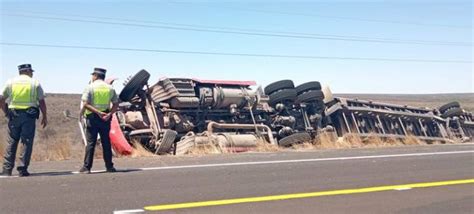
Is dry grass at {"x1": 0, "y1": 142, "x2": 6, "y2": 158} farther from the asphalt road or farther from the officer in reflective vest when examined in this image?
the officer in reflective vest

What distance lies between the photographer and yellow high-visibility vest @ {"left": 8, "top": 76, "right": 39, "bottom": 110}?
806 centimetres

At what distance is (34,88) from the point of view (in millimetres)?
8133

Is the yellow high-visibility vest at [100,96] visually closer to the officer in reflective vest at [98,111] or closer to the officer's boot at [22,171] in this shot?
the officer in reflective vest at [98,111]

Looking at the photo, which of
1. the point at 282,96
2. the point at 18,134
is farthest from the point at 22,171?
the point at 282,96

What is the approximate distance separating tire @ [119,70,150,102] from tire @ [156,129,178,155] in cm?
140

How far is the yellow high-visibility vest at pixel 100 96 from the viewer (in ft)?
28.2

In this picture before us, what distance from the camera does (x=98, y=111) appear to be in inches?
336

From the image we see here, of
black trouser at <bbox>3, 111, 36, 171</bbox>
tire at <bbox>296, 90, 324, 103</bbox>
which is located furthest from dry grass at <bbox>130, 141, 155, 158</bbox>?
tire at <bbox>296, 90, 324, 103</bbox>

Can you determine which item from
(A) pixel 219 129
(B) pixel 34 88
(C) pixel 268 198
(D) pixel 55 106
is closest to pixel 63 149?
(B) pixel 34 88

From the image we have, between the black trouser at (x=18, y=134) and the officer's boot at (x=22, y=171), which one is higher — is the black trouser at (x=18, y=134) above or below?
above

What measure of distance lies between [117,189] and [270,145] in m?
7.69

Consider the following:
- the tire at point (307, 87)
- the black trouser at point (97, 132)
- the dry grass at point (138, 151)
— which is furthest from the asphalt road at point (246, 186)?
the tire at point (307, 87)

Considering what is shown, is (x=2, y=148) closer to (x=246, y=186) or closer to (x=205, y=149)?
(x=205, y=149)

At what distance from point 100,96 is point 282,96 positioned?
8.32 m
